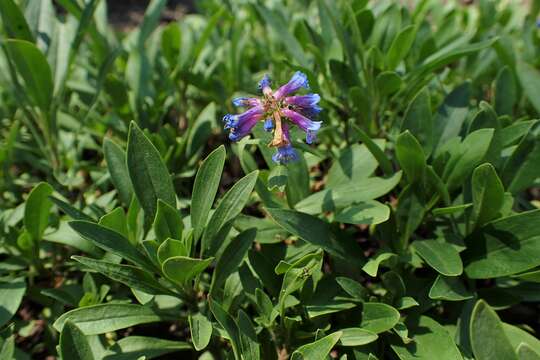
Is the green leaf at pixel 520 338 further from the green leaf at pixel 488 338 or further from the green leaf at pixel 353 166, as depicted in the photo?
the green leaf at pixel 353 166

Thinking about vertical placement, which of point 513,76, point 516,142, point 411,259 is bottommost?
point 411,259

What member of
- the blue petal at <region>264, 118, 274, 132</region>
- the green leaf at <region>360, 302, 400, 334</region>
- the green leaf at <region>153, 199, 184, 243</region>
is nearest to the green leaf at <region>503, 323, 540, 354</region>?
the green leaf at <region>360, 302, 400, 334</region>

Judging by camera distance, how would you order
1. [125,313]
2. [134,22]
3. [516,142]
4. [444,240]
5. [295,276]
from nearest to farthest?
[295,276] < [125,313] < [444,240] < [516,142] < [134,22]

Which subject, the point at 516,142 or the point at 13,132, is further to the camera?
the point at 13,132

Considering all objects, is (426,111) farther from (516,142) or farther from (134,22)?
(134,22)

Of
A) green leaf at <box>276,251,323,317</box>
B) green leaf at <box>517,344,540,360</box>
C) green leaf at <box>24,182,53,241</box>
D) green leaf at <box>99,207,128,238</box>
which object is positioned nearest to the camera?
green leaf at <box>517,344,540,360</box>

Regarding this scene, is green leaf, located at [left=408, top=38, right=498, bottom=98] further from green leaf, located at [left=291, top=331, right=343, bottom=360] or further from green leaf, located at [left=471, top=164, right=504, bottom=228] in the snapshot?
green leaf, located at [left=291, top=331, right=343, bottom=360]

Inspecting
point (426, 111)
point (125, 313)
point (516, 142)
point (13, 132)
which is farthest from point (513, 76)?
point (13, 132)
